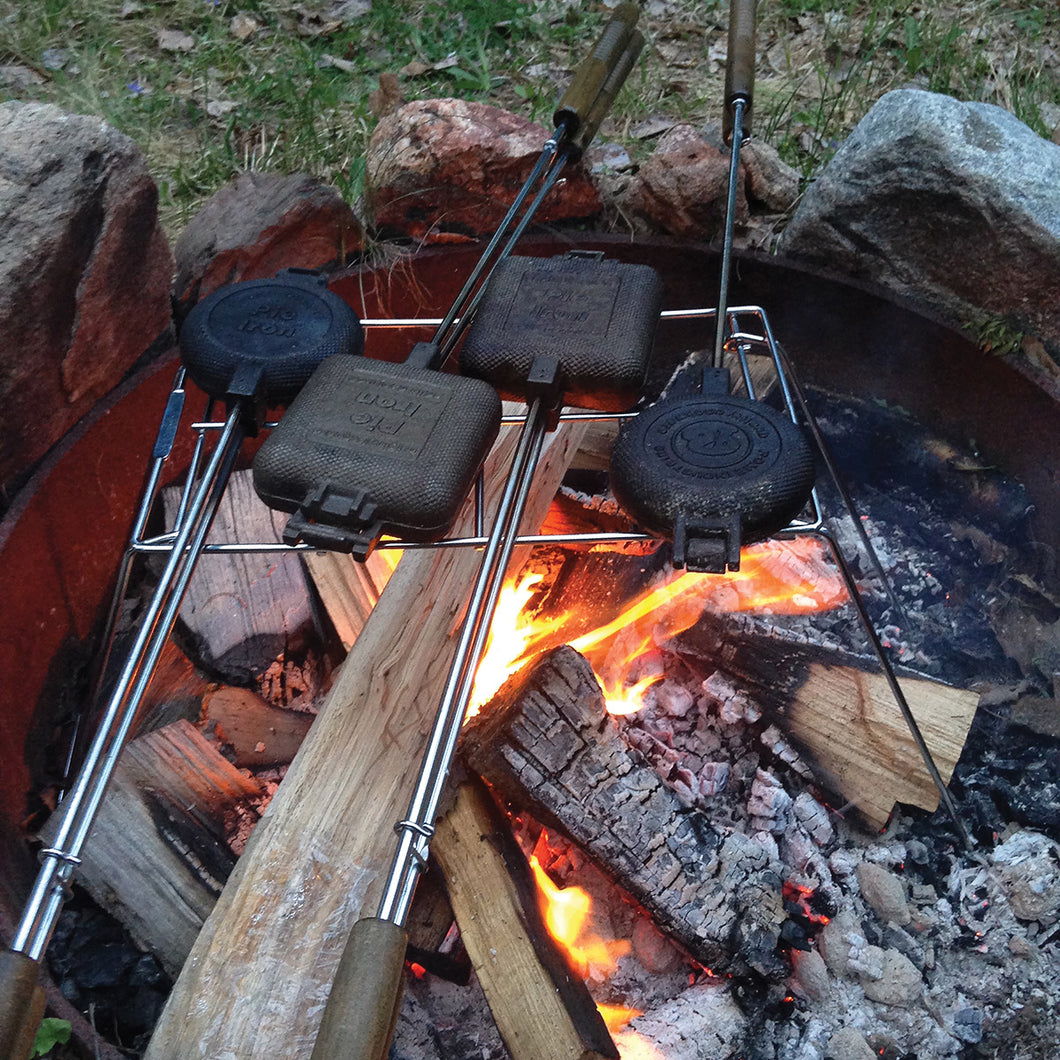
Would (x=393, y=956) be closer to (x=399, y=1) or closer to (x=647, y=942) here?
(x=647, y=942)

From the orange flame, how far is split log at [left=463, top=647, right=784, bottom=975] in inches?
9.6

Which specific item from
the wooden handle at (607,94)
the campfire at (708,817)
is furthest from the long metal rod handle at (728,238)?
the campfire at (708,817)

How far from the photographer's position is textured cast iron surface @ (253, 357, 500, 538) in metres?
1.36

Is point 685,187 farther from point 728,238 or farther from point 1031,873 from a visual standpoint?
point 1031,873

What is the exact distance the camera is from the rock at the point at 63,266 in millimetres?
1954

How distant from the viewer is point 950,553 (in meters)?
2.44

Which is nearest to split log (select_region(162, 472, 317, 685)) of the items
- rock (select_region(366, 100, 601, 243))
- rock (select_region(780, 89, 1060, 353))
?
rock (select_region(366, 100, 601, 243))

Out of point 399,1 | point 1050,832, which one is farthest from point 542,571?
point 399,1

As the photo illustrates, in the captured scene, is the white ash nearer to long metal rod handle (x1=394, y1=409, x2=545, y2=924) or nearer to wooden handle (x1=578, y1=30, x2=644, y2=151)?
long metal rod handle (x1=394, y1=409, x2=545, y2=924)

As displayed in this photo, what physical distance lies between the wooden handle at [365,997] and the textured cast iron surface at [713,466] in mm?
744

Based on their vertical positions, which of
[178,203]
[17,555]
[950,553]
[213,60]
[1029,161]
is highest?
[213,60]

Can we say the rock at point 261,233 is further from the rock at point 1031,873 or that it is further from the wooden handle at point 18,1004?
the rock at point 1031,873

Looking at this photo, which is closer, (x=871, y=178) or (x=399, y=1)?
(x=871, y=178)

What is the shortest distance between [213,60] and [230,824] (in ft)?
11.0
